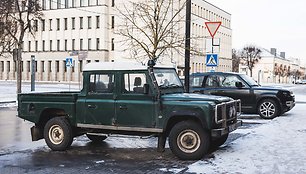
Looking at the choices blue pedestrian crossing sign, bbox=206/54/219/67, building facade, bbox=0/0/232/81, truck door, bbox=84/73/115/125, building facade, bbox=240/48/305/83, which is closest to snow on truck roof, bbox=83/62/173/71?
truck door, bbox=84/73/115/125

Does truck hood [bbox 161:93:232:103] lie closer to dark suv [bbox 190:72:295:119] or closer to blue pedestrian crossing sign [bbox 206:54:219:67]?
blue pedestrian crossing sign [bbox 206:54:219:67]

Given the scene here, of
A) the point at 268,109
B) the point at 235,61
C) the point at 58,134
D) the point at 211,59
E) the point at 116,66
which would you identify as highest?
the point at 235,61

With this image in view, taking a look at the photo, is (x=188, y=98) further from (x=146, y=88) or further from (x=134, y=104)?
(x=134, y=104)

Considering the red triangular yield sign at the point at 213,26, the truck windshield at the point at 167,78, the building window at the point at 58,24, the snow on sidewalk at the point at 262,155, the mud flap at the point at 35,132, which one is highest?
the building window at the point at 58,24

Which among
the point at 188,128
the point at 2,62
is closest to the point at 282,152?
the point at 188,128

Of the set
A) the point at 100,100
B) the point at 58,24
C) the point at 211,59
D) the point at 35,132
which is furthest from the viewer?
the point at 58,24

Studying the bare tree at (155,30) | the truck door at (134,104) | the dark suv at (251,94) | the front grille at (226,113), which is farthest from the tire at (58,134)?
the dark suv at (251,94)

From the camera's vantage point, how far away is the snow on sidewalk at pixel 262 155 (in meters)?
7.55

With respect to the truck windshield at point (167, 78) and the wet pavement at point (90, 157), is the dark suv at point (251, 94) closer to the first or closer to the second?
the wet pavement at point (90, 157)

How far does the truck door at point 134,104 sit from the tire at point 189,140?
535 mm

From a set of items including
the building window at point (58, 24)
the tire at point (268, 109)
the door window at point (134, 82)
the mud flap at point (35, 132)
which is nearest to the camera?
the door window at point (134, 82)

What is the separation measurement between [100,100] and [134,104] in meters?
0.82

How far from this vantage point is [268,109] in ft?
52.9

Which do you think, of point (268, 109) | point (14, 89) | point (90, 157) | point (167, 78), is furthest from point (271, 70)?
point (90, 157)
